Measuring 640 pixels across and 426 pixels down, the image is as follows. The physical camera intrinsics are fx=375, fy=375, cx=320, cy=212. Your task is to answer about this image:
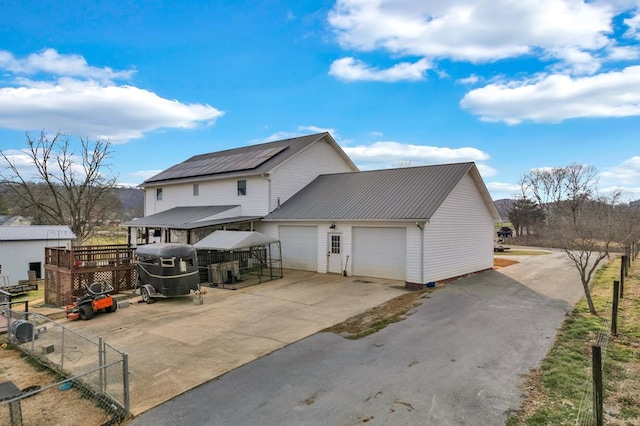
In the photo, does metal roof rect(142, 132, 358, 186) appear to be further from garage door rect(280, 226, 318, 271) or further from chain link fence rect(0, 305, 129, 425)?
chain link fence rect(0, 305, 129, 425)

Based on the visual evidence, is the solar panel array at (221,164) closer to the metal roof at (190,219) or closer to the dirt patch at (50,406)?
the metal roof at (190,219)

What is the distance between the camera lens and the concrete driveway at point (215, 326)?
721 cm

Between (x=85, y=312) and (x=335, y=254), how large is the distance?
10.4m

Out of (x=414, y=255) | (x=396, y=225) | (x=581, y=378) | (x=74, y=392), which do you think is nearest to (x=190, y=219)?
(x=396, y=225)

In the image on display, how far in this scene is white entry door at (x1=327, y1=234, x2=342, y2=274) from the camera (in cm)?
1797

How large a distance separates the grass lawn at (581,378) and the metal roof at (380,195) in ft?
21.7

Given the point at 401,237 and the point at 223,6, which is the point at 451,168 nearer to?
the point at 401,237

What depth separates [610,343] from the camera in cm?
820

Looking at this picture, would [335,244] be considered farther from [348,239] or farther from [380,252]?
[380,252]

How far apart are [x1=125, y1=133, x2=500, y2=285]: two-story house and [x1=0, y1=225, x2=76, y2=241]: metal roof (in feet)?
31.0

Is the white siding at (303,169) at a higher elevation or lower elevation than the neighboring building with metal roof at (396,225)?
higher

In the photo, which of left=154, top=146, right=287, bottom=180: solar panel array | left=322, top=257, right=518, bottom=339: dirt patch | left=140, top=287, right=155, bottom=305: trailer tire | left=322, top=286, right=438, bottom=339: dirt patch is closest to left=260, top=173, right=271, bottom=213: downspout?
left=154, top=146, right=287, bottom=180: solar panel array

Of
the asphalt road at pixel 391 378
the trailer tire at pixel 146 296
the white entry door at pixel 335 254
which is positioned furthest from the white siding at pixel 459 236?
the trailer tire at pixel 146 296

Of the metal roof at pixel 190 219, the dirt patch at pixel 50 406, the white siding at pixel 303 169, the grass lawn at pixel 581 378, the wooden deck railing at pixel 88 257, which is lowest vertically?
the dirt patch at pixel 50 406
